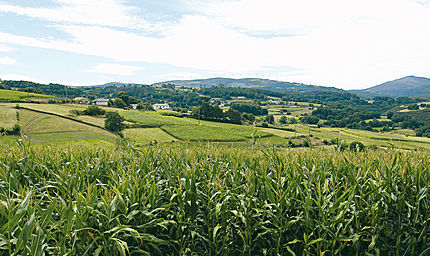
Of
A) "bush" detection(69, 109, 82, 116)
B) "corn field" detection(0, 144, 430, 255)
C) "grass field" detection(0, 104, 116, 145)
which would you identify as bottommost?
"grass field" detection(0, 104, 116, 145)

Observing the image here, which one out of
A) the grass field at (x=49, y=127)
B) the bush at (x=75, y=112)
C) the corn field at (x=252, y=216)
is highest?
the corn field at (x=252, y=216)

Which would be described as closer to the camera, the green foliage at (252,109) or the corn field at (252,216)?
the corn field at (252,216)

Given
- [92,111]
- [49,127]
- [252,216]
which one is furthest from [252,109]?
[252,216]

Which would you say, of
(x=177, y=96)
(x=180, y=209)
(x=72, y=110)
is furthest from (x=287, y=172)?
(x=177, y=96)

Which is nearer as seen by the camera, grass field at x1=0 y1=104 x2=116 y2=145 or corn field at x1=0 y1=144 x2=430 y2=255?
corn field at x1=0 y1=144 x2=430 y2=255

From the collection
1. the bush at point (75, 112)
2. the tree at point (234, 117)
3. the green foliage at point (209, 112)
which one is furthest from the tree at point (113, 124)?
the tree at point (234, 117)

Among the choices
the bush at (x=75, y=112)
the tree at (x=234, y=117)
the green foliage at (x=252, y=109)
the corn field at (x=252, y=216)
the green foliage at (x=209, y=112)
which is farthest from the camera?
the green foliage at (x=252, y=109)

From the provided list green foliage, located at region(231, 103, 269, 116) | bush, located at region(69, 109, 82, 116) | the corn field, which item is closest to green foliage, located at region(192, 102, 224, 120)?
green foliage, located at region(231, 103, 269, 116)

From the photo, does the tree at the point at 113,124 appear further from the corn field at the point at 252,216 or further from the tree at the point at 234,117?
the corn field at the point at 252,216

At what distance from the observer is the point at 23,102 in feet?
240

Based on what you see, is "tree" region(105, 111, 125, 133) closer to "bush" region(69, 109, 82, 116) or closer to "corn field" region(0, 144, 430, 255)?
"bush" region(69, 109, 82, 116)

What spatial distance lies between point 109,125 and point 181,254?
205 feet

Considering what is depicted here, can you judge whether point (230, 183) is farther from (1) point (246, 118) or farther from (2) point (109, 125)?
(1) point (246, 118)

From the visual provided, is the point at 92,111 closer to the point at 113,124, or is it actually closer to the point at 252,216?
the point at 113,124
